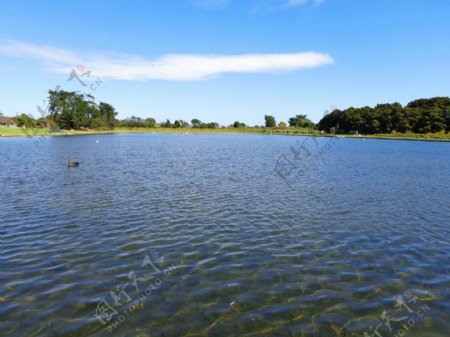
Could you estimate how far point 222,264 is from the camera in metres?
13.7

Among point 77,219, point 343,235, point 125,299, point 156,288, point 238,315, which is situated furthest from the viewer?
point 77,219

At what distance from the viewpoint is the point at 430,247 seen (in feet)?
52.1

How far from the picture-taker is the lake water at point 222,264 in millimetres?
9781

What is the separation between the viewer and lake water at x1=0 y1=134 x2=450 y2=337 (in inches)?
385

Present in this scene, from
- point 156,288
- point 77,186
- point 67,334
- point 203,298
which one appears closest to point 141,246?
point 156,288

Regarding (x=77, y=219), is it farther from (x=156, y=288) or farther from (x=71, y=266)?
(x=156, y=288)

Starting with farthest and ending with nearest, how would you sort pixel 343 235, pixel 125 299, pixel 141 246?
pixel 343 235 → pixel 141 246 → pixel 125 299

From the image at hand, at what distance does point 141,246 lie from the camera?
15.5 meters

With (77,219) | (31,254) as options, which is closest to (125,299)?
(31,254)

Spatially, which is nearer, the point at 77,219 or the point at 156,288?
the point at 156,288

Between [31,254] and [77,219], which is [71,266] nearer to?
[31,254]

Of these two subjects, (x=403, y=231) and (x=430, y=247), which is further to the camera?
(x=403, y=231)

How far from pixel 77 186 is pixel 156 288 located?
22131 millimetres

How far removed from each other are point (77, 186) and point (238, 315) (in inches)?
986
